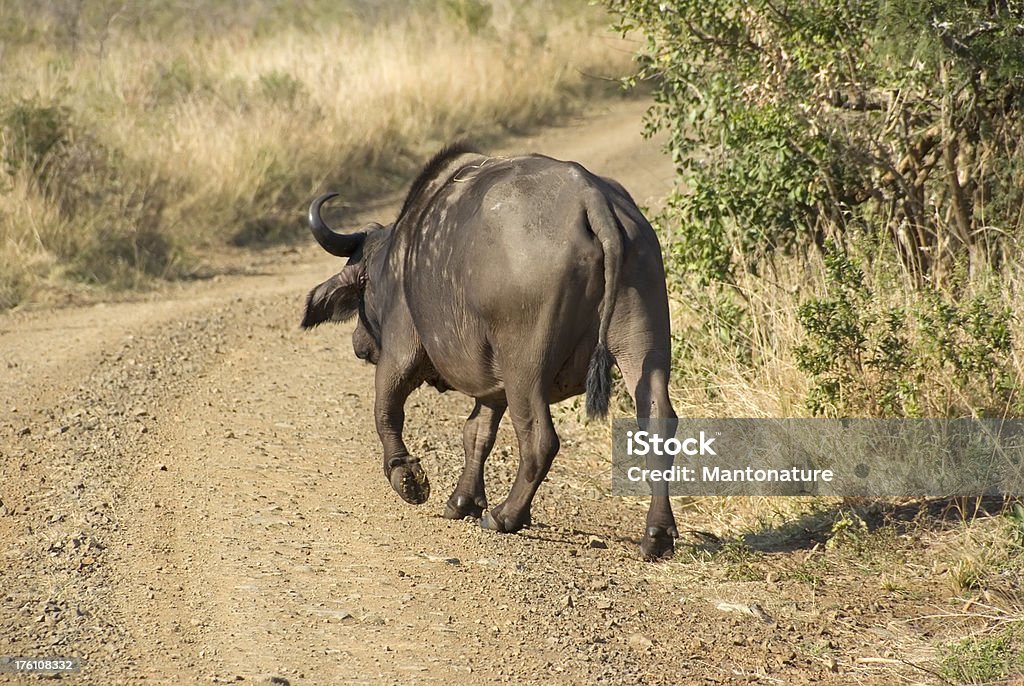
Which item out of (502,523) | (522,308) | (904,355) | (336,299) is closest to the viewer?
(522,308)

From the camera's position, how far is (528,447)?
573 cm

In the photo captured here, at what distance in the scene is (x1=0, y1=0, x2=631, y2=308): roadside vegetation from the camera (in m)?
12.2

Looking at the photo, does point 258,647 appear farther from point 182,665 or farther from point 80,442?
point 80,442

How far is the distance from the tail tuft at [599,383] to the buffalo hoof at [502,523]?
853 millimetres

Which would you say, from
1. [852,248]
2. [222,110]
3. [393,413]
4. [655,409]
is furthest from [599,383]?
[222,110]

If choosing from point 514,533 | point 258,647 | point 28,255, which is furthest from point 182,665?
point 28,255

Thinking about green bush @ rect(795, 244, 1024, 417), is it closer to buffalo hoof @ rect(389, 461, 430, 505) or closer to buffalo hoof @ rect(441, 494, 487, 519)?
buffalo hoof @ rect(441, 494, 487, 519)

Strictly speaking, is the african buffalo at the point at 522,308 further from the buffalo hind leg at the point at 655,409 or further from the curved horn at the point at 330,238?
the curved horn at the point at 330,238

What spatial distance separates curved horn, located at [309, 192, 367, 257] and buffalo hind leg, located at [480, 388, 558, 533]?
5.42 ft

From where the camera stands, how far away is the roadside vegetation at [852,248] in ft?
19.3

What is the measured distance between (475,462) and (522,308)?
1280 millimetres

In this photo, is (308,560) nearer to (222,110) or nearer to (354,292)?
(354,292)

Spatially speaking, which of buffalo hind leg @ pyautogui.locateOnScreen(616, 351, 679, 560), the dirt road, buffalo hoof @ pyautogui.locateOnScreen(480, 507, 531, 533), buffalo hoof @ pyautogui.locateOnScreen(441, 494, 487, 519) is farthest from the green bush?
buffalo hoof @ pyautogui.locateOnScreen(441, 494, 487, 519)

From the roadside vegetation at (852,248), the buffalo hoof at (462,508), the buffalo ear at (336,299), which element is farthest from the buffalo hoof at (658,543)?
the buffalo ear at (336,299)
